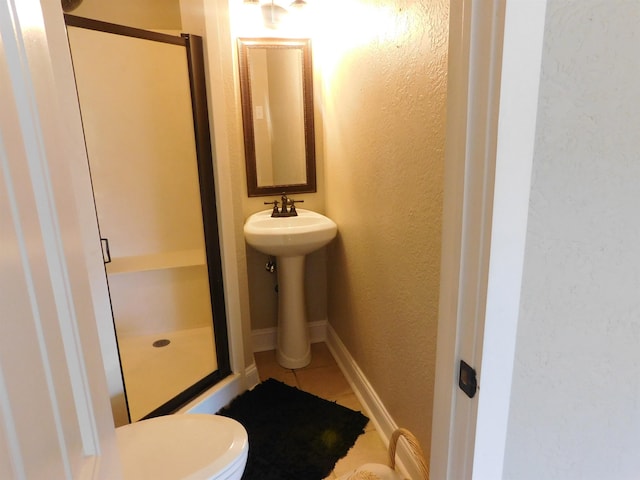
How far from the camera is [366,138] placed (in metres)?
1.80

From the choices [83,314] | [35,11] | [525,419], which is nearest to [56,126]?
[35,11]

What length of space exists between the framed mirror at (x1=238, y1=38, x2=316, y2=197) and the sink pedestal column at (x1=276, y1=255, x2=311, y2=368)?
48 centimetres

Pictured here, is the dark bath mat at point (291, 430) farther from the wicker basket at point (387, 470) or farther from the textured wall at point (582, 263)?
the textured wall at point (582, 263)

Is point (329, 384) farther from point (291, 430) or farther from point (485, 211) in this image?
point (485, 211)

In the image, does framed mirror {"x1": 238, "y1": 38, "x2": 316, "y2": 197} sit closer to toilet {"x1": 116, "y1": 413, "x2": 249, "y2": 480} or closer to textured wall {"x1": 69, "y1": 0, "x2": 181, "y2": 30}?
textured wall {"x1": 69, "y1": 0, "x2": 181, "y2": 30}

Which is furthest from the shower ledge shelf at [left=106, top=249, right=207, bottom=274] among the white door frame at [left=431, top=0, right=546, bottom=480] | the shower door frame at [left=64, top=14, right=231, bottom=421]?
the white door frame at [left=431, top=0, right=546, bottom=480]

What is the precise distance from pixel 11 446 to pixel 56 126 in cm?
48

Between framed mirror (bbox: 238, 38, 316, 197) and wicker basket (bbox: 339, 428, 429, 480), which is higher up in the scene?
framed mirror (bbox: 238, 38, 316, 197)

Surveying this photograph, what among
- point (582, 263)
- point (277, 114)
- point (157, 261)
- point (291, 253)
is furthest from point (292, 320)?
point (582, 263)

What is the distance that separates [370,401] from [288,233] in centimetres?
91

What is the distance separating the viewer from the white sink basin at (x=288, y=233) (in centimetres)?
210

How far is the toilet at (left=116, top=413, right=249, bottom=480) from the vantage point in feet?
3.82

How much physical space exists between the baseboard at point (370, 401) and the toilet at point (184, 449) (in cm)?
71

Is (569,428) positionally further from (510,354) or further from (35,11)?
(35,11)
